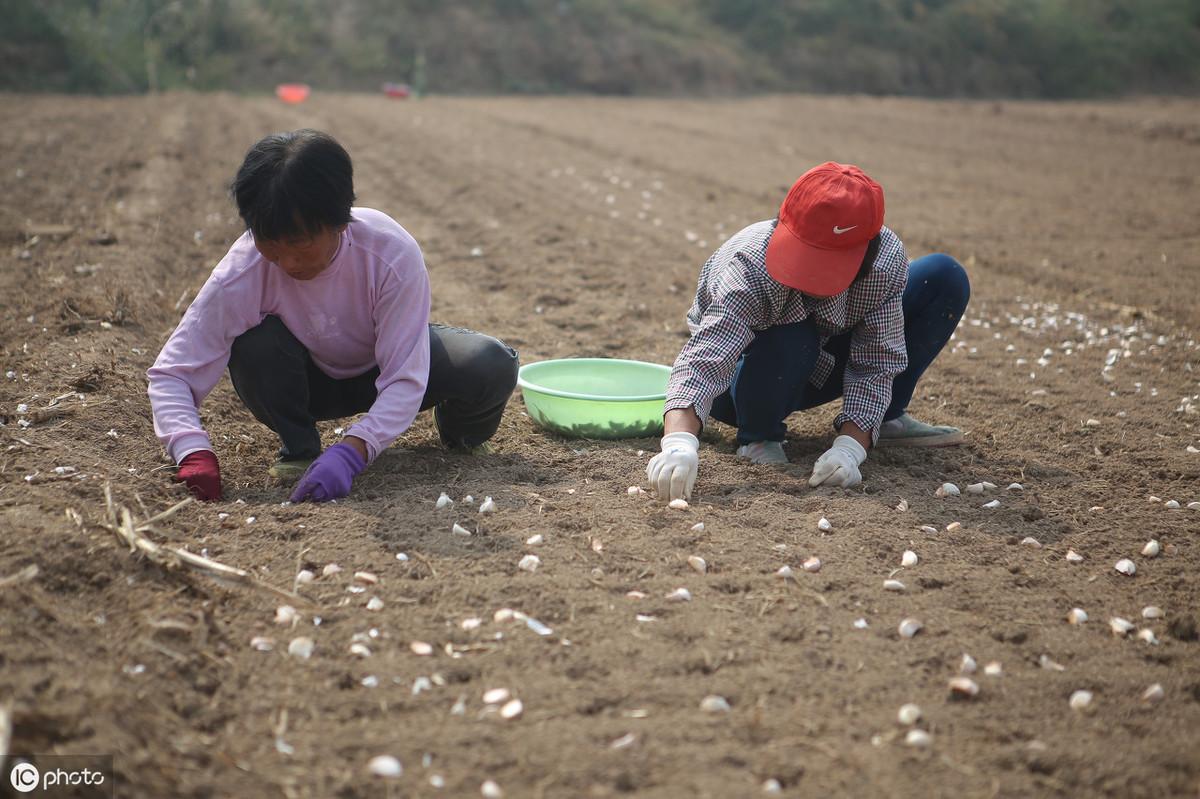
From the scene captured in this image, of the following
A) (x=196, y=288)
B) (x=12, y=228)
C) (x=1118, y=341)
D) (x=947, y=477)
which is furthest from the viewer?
(x=12, y=228)

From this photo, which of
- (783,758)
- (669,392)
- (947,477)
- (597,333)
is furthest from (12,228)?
(783,758)

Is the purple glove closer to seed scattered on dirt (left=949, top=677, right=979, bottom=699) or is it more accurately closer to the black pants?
the black pants

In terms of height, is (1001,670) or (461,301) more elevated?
(1001,670)

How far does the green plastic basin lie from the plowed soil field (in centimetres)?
9

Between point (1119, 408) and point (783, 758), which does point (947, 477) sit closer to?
point (1119, 408)

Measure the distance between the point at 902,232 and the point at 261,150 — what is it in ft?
18.5

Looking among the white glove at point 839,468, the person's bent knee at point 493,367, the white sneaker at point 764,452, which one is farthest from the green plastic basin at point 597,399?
the white glove at point 839,468

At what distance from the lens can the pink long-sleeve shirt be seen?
3.00 m

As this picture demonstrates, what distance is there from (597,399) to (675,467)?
24.5 inches

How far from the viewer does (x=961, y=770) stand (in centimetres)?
201

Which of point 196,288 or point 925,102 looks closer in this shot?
point 196,288

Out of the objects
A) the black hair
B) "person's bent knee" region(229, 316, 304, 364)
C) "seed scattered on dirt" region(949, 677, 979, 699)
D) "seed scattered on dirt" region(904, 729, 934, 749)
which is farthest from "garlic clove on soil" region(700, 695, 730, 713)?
"person's bent knee" region(229, 316, 304, 364)

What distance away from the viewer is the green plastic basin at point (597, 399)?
3646mm

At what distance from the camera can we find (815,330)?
11.1ft
